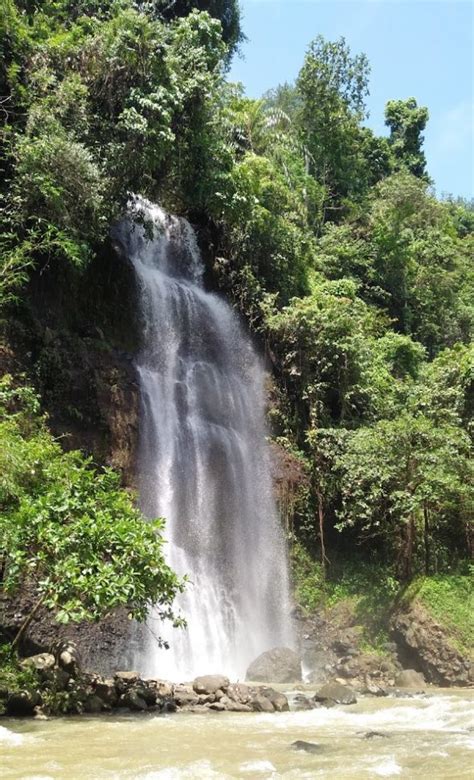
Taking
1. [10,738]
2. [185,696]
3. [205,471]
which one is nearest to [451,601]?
[205,471]

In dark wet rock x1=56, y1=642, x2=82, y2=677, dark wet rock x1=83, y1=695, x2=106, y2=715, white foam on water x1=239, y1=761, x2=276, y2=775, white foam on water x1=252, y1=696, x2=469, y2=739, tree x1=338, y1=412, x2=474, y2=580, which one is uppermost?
tree x1=338, y1=412, x2=474, y2=580

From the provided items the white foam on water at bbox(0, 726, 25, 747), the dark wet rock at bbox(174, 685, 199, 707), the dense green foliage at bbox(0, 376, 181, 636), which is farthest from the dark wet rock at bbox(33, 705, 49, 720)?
the dark wet rock at bbox(174, 685, 199, 707)

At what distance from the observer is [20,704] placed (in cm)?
927

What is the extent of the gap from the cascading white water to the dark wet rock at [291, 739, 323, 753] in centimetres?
598

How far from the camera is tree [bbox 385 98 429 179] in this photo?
149 ft

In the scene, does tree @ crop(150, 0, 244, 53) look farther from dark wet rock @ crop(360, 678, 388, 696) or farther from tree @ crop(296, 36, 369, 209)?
dark wet rock @ crop(360, 678, 388, 696)

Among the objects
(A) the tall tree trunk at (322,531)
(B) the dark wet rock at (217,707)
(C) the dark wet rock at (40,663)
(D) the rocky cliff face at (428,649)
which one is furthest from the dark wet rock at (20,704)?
(A) the tall tree trunk at (322,531)

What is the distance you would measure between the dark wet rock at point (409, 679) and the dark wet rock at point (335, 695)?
10.1ft

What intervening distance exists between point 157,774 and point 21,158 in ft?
39.9

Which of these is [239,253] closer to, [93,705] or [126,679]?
[126,679]

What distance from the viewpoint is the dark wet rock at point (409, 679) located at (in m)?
14.6

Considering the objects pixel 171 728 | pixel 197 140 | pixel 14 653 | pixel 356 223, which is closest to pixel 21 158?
pixel 197 140

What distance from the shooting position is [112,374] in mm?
16719

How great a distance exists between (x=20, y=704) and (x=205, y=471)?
8.92m
